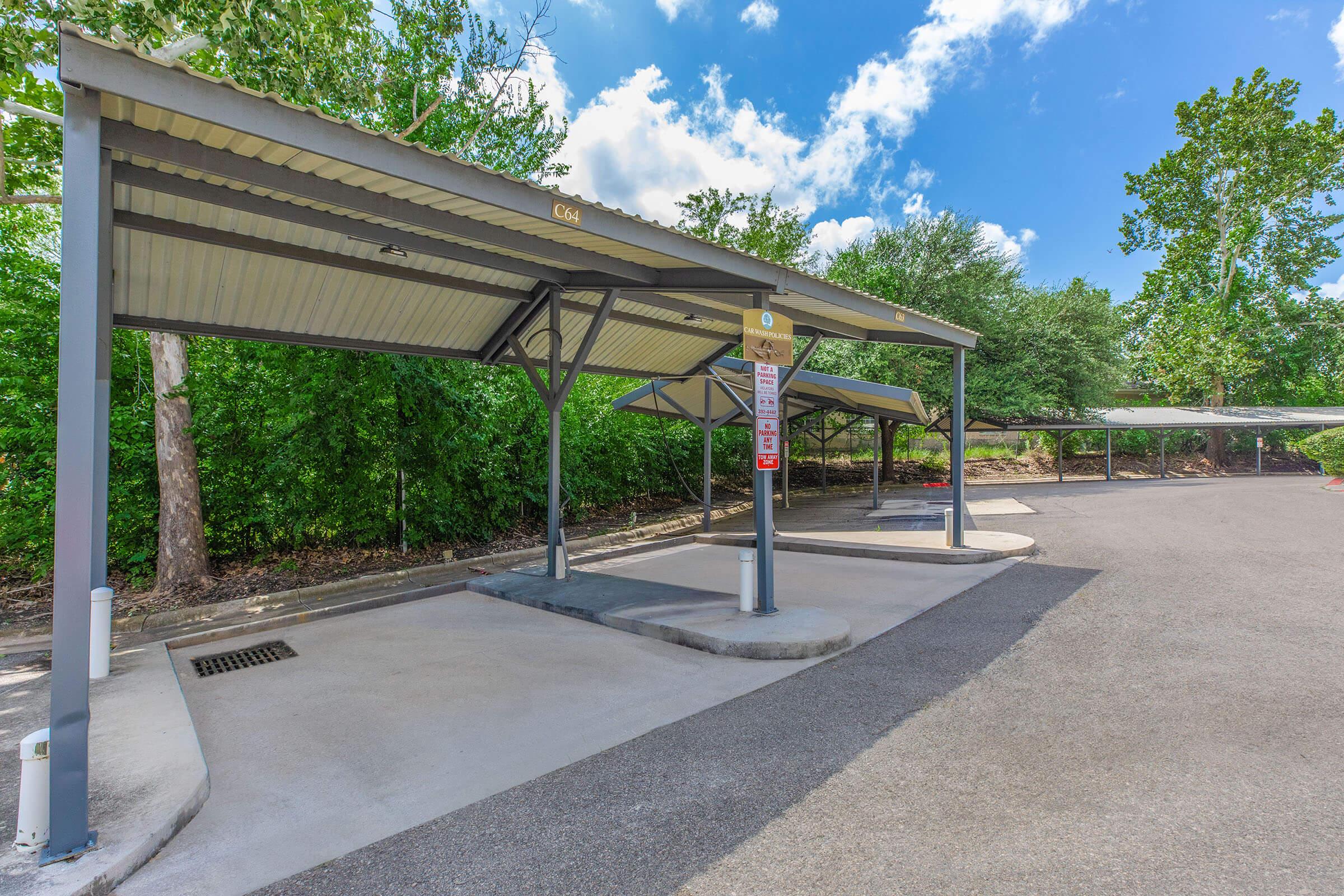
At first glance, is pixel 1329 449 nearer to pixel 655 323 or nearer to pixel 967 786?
pixel 655 323

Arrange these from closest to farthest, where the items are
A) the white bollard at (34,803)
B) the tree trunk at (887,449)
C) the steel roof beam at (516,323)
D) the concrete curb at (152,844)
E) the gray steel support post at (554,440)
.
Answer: the concrete curb at (152,844)
the white bollard at (34,803)
the gray steel support post at (554,440)
the steel roof beam at (516,323)
the tree trunk at (887,449)

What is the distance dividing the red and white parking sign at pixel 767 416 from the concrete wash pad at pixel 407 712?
5.41 ft

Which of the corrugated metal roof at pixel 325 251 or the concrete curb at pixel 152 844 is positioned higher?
the corrugated metal roof at pixel 325 251

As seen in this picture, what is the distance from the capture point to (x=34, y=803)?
2.43 meters

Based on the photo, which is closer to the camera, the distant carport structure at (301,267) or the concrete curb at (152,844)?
the concrete curb at (152,844)

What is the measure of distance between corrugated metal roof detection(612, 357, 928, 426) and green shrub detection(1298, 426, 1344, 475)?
14291mm

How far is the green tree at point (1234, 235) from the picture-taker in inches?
1046

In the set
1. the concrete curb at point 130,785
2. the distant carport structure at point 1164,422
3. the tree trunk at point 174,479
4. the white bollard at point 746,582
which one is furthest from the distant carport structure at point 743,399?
the concrete curb at point 130,785

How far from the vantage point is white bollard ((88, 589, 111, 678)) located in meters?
4.38

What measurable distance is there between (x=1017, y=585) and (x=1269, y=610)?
2.05 meters

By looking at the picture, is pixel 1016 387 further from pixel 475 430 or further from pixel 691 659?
pixel 691 659

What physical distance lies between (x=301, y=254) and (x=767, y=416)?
167 inches

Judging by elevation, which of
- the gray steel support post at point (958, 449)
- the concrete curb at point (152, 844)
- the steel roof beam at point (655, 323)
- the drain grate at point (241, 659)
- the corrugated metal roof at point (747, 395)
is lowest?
the drain grate at point (241, 659)

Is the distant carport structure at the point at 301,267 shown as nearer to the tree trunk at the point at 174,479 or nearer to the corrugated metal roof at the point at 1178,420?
the tree trunk at the point at 174,479
